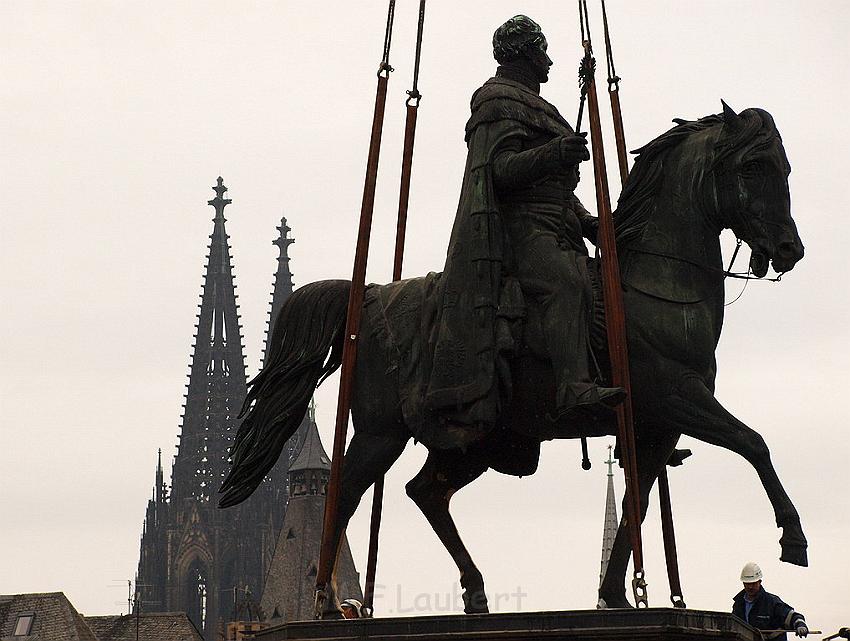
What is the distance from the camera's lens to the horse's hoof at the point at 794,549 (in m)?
13.0

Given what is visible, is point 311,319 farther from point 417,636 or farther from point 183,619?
point 183,619

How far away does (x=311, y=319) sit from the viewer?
15.1 metres

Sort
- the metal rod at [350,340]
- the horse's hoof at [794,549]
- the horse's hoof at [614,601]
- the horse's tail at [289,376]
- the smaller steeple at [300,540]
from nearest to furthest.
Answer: the horse's hoof at [794,549] → the horse's hoof at [614,601] → the metal rod at [350,340] → the horse's tail at [289,376] → the smaller steeple at [300,540]

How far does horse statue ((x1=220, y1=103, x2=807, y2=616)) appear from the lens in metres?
13.5

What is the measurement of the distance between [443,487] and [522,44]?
3.26m

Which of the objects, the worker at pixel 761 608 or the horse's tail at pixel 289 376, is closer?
the worker at pixel 761 608

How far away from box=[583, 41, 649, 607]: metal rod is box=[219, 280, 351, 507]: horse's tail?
2299 mm

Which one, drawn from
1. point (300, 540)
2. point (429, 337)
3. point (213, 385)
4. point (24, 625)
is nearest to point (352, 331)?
point (429, 337)

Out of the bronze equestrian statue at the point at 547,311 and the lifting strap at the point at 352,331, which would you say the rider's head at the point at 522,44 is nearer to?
the bronze equestrian statue at the point at 547,311

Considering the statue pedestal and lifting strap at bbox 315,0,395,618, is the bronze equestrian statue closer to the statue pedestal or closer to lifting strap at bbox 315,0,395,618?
lifting strap at bbox 315,0,395,618

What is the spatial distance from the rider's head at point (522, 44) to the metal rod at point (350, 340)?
876 millimetres

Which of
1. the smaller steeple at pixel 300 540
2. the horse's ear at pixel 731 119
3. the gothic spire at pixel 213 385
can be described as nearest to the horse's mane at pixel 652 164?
the horse's ear at pixel 731 119

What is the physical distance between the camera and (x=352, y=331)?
14.6m

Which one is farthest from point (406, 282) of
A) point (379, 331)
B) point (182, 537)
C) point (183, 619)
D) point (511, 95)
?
point (182, 537)
